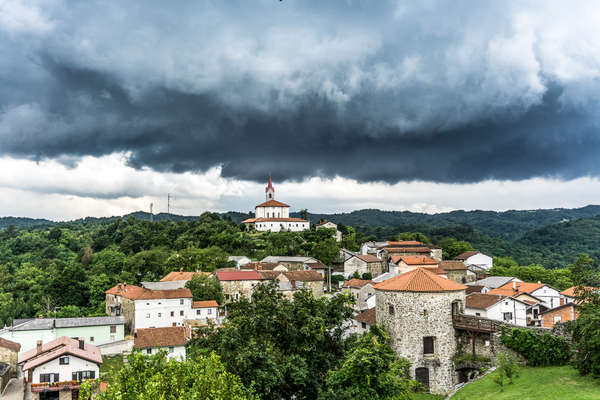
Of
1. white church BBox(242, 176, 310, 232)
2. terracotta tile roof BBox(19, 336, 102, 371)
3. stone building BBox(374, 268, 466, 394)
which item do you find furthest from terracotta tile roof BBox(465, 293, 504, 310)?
white church BBox(242, 176, 310, 232)

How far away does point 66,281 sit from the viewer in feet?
248

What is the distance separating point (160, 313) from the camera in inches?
2120

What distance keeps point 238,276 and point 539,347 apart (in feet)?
141

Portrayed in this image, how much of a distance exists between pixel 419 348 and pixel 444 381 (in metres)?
2.96

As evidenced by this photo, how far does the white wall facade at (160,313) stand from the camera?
53.2m

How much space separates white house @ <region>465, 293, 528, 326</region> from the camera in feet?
128

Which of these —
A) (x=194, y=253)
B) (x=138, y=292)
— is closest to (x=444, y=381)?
(x=138, y=292)

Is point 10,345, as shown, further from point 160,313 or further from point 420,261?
point 420,261

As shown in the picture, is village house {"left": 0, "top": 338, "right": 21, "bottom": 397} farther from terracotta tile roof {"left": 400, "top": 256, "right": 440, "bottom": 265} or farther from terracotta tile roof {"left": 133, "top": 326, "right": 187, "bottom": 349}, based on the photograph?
terracotta tile roof {"left": 400, "top": 256, "right": 440, "bottom": 265}

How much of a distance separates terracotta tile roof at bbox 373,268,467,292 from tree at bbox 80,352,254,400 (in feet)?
65.4

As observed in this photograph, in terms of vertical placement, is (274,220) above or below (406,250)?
above

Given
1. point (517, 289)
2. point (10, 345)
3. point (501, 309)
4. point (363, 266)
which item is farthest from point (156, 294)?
point (517, 289)

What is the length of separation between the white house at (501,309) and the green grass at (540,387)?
43.5 feet

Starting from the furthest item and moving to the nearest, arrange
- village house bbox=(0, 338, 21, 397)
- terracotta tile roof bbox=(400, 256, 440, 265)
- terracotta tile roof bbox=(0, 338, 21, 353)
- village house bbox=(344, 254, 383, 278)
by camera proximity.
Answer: village house bbox=(344, 254, 383, 278) < terracotta tile roof bbox=(400, 256, 440, 265) < terracotta tile roof bbox=(0, 338, 21, 353) < village house bbox=(0, 338, 21, 397)
